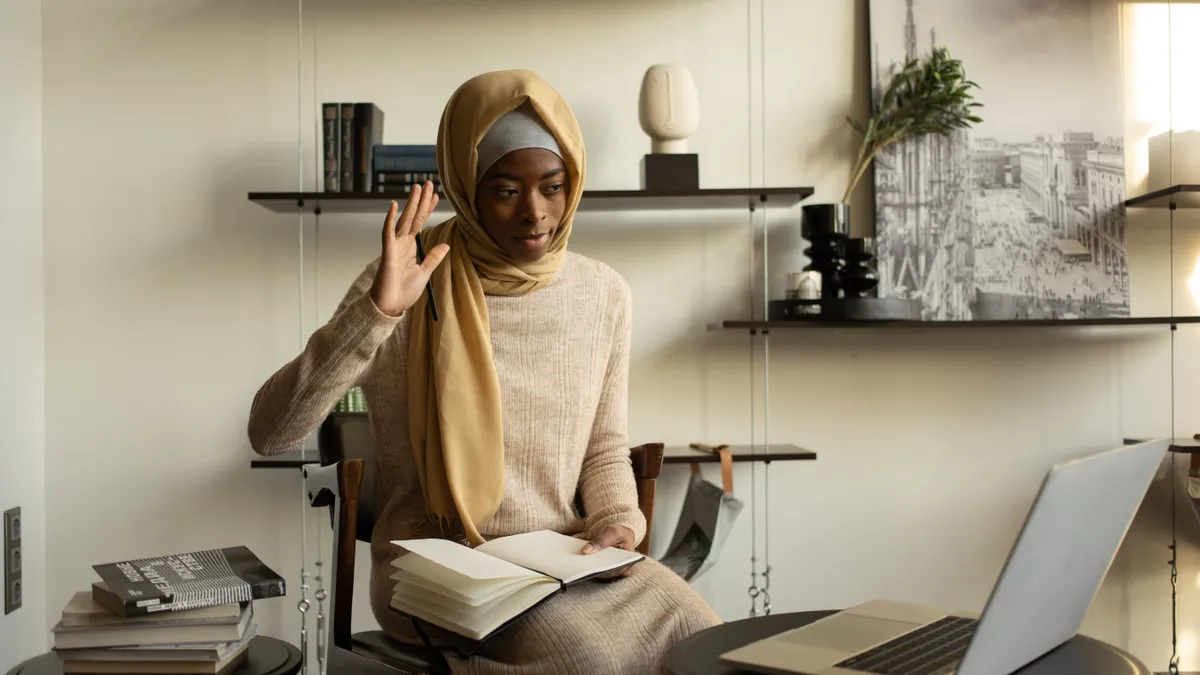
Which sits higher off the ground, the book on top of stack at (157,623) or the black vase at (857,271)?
the black vase at (857,271)

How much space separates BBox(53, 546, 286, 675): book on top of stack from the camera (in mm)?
1273

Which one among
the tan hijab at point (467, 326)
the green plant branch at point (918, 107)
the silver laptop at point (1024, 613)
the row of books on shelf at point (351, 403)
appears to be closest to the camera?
the silver laptop at point (1024, 613)

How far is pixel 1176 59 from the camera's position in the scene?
2709 millimetres

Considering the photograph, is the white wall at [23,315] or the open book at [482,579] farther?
the white wall at [23,315]

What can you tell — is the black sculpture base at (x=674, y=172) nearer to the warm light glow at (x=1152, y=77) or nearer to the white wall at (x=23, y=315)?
the warm light glow at (x=1152, y=77)

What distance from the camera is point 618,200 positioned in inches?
97.7

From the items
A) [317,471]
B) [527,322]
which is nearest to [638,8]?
[527,322]

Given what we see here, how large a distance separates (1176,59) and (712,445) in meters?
1.57

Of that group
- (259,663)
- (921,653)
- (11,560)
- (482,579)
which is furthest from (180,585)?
(11,560)

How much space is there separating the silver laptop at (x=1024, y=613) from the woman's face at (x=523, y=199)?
2.65ft

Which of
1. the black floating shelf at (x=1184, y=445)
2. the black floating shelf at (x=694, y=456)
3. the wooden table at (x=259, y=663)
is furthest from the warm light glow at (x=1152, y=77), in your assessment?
the wooden table at (x=259, y=663)

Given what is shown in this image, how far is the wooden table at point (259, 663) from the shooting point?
52.8 inches

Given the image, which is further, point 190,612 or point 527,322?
point 527,322

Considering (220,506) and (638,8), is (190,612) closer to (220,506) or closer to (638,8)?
(220,506)
